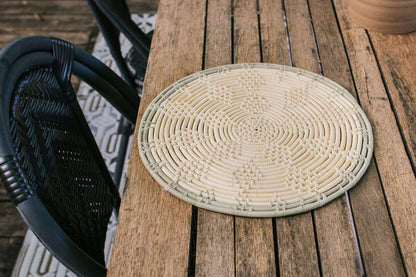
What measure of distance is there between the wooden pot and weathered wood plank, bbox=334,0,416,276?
0.03 metres

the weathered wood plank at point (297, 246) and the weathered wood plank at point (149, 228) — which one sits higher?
the weathered wood plank at point (149, 228)

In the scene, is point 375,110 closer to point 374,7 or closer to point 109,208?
point 374,7

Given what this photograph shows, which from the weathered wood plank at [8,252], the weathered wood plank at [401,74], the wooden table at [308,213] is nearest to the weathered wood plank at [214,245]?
the wooden table at [308,213]

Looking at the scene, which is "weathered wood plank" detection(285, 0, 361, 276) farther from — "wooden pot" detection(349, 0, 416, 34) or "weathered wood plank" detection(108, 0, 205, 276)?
"wooden pot" detection(349, 0, 416, 34)

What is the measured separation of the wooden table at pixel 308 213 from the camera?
60 centimetres

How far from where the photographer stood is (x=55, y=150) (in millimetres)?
739

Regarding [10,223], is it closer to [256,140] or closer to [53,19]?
[256,140]

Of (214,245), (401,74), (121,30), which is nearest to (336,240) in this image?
(214,245)

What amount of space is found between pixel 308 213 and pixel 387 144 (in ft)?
0.78

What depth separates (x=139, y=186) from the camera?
2.32 feet

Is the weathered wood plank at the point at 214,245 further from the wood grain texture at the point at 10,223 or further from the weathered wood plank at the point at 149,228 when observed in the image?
the wood grain texture at the point at 10,223

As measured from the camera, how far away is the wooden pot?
938 mm

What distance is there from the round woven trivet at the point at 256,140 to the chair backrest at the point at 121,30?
407 mm

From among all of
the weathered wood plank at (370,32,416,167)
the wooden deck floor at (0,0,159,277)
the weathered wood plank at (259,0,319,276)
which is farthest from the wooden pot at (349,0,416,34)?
the wooden deck floor at (0,0,159,277)
